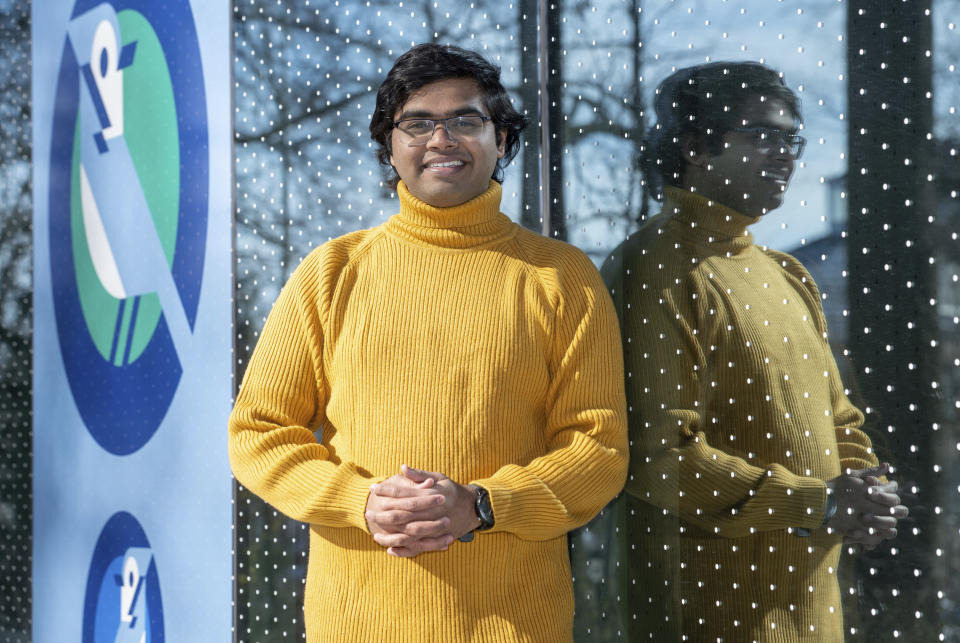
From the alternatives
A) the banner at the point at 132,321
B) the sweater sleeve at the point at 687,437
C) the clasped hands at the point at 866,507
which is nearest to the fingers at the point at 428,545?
the sweater sleeve at the point at 687,437

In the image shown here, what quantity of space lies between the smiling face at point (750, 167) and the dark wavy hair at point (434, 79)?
362 mm

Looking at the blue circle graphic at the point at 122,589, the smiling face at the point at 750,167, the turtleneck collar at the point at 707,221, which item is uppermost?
the smiling face at the point at 750,167

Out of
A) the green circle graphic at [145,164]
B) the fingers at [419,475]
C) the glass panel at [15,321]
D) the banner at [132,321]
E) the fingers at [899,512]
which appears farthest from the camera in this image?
the glass panel at [15,321]

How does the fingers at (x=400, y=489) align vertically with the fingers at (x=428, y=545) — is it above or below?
above

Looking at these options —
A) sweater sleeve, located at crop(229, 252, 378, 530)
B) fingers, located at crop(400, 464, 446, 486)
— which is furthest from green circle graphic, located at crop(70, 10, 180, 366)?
fingers, located at crop(400, 464, 446, 486)

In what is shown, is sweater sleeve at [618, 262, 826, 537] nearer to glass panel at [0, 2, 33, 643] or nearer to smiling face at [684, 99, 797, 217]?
smiling face at [684, 99, 797, 217]

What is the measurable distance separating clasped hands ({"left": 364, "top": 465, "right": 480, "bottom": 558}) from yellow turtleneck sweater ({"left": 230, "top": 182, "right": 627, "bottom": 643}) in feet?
0.15

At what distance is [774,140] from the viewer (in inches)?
68.6

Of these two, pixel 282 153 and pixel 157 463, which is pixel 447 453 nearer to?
pixel 282 153

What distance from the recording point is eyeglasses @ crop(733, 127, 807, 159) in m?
1.71

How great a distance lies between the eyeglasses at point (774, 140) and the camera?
5.59 feet

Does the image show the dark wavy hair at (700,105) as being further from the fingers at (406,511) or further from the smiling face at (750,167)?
the fingers at (406,511)

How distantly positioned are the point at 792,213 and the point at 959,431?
0.43m

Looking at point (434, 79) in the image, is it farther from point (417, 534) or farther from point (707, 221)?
point (417, 534)
